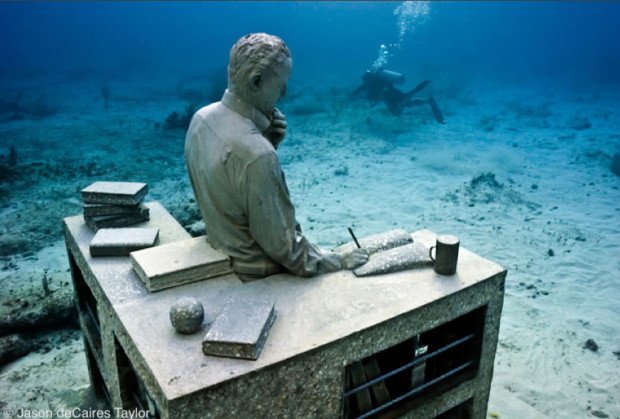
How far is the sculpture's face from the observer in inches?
118

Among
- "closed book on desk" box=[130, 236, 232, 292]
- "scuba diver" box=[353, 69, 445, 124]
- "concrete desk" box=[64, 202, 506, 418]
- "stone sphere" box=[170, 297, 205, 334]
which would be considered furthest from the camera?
"scuba diver" box=[353, 69, 445, 124]

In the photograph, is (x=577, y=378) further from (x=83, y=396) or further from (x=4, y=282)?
(x=4, y=282)

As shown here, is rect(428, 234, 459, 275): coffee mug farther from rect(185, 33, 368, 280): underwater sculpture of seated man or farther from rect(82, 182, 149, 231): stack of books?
rect(82, 182, 149, 231): stack of books

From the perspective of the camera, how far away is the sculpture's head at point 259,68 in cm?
292

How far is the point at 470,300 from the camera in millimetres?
3246

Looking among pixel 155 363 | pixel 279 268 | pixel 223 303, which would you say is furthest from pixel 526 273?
pixel 155 363

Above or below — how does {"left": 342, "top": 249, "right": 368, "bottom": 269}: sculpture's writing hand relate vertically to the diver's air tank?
below

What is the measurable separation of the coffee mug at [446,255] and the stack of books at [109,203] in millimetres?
2529

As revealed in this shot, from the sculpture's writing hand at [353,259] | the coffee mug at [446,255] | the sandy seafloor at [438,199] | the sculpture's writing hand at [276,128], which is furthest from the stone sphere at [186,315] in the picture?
the sandy seafloor at [438,199]

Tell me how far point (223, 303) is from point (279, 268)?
525mm

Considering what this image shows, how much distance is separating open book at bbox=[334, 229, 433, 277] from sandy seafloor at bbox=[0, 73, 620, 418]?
2197 mm

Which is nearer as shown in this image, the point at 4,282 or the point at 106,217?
the point at 106,217

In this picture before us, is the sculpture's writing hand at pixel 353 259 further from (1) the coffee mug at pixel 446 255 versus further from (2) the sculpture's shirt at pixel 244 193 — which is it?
(1) the coffee mug at pixel 446 255

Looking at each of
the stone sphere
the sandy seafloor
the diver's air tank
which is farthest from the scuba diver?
the stone sphere
